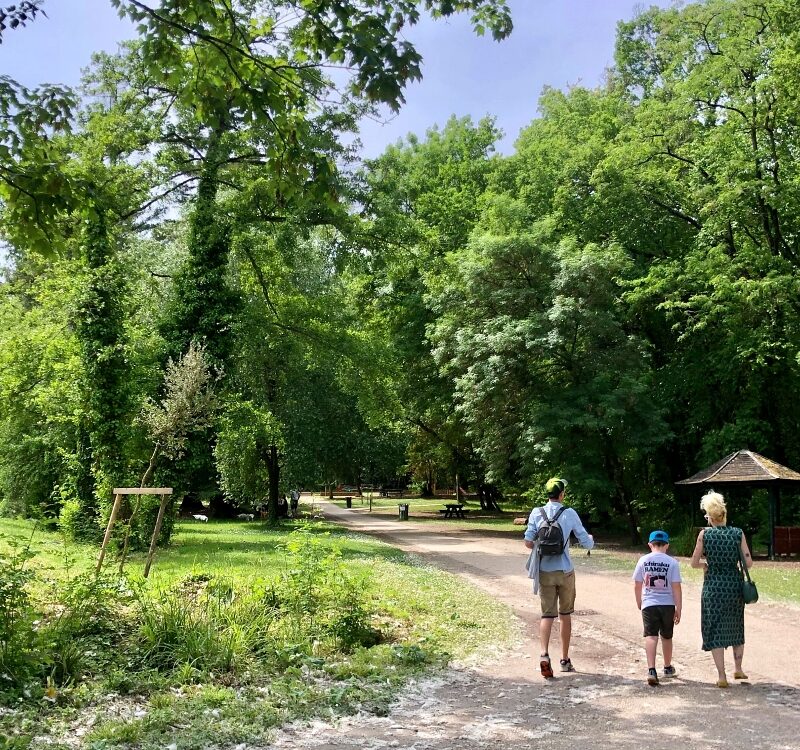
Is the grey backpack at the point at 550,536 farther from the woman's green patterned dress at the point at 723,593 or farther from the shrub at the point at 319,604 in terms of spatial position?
the shrub at the point at 319,604

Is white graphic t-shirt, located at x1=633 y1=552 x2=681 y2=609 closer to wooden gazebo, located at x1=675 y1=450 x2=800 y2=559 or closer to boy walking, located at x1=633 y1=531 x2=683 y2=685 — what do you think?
boy walking, located at x1=633 y1=531 x2=683 y2=685

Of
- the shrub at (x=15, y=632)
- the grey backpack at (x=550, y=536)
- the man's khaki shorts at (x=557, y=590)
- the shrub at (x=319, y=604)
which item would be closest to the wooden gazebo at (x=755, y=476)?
the shrub at (x=319, y=604)

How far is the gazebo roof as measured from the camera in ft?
63.4

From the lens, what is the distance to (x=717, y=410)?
85.1ft

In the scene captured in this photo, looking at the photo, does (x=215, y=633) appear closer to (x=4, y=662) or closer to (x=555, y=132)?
(x=4, y=662)

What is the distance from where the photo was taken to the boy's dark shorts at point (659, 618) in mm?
6965

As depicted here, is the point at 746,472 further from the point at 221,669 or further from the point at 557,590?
the point at 221,669

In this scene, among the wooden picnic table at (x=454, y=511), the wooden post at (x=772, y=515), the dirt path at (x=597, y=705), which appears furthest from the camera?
the wooden picnic table at (x=454, y=511)

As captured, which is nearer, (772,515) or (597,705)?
(597,705)

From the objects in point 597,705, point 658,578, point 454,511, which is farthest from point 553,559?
point 454,511

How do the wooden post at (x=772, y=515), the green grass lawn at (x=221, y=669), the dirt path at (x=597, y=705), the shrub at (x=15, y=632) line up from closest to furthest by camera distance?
the dirt path at (x=597, y=705), the green grass lawn at (x=221, y=669), the shrub at (x=15, y=632), the wooden post at (x=772, y=515)

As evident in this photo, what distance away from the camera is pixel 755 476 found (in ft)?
63.8

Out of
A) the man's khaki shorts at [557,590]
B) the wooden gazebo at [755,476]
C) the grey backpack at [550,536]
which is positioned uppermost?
the wooden gazebo at [755,476]

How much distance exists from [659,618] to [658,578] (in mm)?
359
